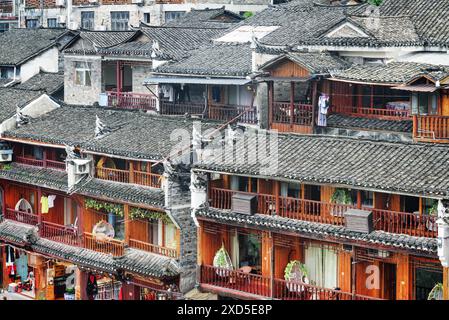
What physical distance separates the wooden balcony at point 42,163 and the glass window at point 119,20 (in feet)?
66.1

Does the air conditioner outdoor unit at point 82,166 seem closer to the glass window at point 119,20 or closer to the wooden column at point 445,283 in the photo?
the wooden column at point 445,283

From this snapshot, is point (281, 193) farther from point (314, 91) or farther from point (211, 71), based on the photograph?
point (211, 71)

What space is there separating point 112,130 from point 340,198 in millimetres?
13783

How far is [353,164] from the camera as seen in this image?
3444cm

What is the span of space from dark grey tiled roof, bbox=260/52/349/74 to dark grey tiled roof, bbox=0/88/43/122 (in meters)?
14.9

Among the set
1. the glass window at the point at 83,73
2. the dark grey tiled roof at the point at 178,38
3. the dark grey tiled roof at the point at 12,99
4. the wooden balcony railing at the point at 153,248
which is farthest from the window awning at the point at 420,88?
the glass window at the point at 83,73

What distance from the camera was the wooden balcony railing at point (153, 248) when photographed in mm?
40500

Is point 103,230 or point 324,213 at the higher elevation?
point 324,213

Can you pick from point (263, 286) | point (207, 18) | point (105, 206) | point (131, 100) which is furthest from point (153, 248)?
point (207, 18)

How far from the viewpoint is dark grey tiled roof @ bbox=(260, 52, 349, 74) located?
40312 millimetres

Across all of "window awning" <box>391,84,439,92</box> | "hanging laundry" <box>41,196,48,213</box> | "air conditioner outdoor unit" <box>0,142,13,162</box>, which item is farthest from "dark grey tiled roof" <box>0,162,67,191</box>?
"window awning" <box>391,84,439,92</box>

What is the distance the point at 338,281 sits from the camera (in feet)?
116

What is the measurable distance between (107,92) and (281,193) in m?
18.2

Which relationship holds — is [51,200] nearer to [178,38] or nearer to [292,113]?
[178,38]
